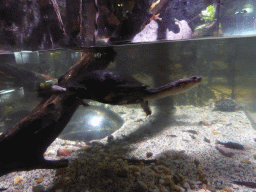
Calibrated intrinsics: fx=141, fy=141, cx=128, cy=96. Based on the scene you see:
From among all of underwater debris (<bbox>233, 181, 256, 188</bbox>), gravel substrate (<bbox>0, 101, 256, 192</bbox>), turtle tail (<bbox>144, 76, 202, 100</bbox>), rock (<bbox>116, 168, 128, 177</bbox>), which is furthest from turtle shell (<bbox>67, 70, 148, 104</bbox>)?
underwater debris (<bbox>233, 181, 256, 188</bbox>)

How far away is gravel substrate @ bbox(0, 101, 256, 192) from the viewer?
9.20 feet

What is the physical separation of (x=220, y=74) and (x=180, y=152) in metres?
10.7

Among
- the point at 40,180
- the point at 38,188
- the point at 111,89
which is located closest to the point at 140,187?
the point at 111,89

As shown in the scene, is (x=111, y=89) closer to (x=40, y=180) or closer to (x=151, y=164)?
(x=151, y=164)

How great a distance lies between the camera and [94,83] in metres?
2.94

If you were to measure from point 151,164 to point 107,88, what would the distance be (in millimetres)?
2144

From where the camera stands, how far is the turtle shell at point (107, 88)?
2891 millimetres

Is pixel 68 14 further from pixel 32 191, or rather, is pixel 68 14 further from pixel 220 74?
pixel 220 74

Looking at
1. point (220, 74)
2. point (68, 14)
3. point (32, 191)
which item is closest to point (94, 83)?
point (68, 14)

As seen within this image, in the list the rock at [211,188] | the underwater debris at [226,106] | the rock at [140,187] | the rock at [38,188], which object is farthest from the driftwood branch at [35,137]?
the underwater debris at [226,106]

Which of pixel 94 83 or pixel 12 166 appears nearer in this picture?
pixel 12 166

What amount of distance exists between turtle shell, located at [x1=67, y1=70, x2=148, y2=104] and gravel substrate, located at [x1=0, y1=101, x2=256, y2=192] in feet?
5.17

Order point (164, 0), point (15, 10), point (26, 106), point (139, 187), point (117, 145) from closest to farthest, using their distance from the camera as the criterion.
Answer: point (139, 187), point (15, 10), point (164, 0), point (117, 145), point (26, 106)

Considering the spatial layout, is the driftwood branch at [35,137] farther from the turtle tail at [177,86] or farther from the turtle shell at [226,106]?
the turtle shell at [226,106]
